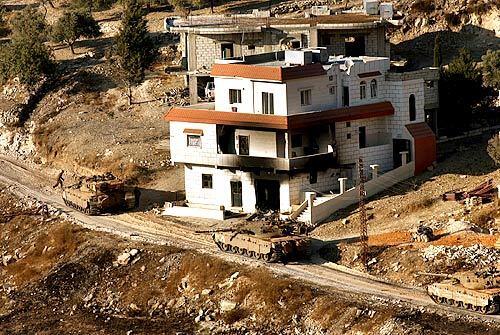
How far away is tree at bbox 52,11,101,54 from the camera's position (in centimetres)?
13512

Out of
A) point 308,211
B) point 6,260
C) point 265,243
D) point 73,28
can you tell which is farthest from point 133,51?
point 265,243

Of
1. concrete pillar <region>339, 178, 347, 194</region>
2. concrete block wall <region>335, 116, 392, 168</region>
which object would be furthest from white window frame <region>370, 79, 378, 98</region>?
concrete pillar <region>339, 178, 347, 194</region>

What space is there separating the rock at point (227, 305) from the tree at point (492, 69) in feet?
112

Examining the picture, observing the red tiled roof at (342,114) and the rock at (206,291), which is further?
the red tiled roof at (342,114)

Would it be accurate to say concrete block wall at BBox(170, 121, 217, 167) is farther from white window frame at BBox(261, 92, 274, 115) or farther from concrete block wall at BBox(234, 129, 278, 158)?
white window frame at BBox(261, 92, 274, 115)

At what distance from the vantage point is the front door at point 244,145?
3740 inches

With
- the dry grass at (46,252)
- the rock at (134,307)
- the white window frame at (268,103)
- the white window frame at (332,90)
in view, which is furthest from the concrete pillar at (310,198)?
the dry grass at (46,252)

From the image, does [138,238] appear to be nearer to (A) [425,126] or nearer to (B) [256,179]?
(B) [256,179]

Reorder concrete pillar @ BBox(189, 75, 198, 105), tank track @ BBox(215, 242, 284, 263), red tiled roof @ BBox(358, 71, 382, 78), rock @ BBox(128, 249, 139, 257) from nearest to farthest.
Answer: tank track @ BBox(215, 242, 284, 263)
rock @ BBox(128, 249, 139, 257)
red tiled roof @ BBox(358, 71, 382, 78)
concrete pillar @ BBox(189, 75, 198, 105)

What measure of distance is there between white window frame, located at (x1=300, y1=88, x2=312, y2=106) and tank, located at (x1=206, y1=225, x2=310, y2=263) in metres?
9.54

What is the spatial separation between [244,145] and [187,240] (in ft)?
26.7

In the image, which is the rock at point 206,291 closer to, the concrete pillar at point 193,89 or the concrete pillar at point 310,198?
the concrete pillar at point 310,198

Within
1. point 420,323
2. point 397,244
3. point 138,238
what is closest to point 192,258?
point 138,238

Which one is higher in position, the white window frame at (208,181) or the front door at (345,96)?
the front door at (345,96)
